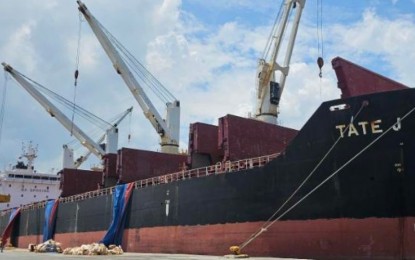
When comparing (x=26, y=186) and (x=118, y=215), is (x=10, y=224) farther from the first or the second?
(x=118, y=215)

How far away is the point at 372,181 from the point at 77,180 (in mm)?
25949

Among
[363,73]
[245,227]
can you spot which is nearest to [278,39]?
[363,73]

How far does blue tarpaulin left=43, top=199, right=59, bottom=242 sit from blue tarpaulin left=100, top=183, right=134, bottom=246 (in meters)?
10.2

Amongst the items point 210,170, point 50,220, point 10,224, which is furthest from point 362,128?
point 10,224

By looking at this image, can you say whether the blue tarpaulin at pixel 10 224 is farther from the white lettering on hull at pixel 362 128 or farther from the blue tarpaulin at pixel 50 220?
the white lettering on hull at pixel 362 128

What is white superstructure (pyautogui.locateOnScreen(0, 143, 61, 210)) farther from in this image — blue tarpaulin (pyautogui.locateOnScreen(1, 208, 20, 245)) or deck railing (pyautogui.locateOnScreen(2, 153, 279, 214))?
deck railing (pyautogui.locateOnScreen(2, 153, 279, 214))

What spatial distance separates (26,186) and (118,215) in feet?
91.1

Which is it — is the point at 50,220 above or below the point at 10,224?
above

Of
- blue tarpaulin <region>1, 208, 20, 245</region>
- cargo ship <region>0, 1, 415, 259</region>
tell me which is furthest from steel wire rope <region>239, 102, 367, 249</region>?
blue tarpaulin <region>1, 208, 20, 245</region>

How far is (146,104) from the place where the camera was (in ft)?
124

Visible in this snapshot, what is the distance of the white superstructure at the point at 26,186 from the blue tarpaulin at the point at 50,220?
13858mm

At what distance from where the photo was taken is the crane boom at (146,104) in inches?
1433

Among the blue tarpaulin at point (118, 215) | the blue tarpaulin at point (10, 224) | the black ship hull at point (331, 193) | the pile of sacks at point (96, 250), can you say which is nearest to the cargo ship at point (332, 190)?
the black ship hull at point (331, 193)

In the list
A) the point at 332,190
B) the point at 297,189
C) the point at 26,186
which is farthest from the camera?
the point at 26,186
